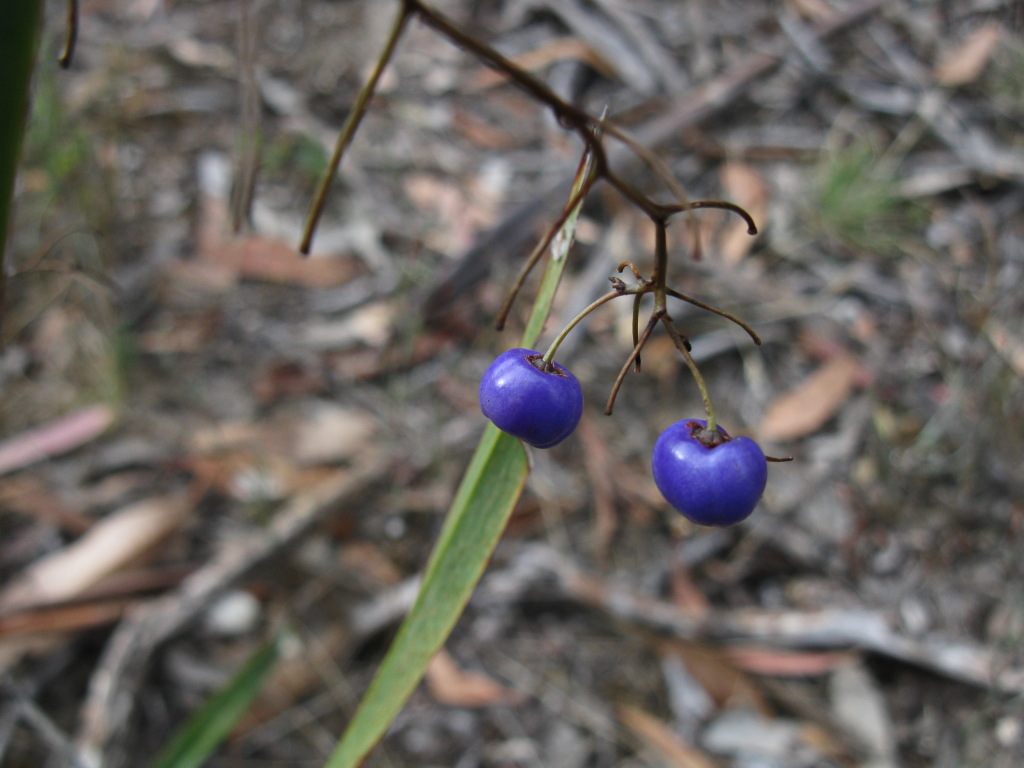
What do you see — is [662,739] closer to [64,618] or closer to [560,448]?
[560,448]

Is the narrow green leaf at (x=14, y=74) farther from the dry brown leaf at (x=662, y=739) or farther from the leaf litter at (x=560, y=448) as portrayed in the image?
the dry brown leaf at (x=662, y=739)

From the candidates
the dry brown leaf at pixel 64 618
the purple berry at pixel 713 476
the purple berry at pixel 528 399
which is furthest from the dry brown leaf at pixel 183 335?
the purple berry at pixel 713 476

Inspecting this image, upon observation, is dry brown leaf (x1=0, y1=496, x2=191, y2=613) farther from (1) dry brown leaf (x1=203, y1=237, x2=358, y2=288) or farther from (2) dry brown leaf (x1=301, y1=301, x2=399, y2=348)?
(1) dry brown leaf (x1=203, y1=237, x2=358, y2=288)

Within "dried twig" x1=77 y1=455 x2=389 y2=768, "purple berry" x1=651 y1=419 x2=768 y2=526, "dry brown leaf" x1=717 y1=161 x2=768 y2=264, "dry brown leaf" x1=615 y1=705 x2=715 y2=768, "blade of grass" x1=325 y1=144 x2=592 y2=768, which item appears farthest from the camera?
"dry brown leaf" x1=717 y1=161 x2=768 y2=264

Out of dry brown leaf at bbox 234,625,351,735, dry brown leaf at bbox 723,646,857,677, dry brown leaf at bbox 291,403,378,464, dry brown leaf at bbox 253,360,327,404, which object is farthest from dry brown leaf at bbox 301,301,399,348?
dry brown leaf at bbox 723,646,857,677

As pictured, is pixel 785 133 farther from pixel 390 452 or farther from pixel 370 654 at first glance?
pixel 370 654
